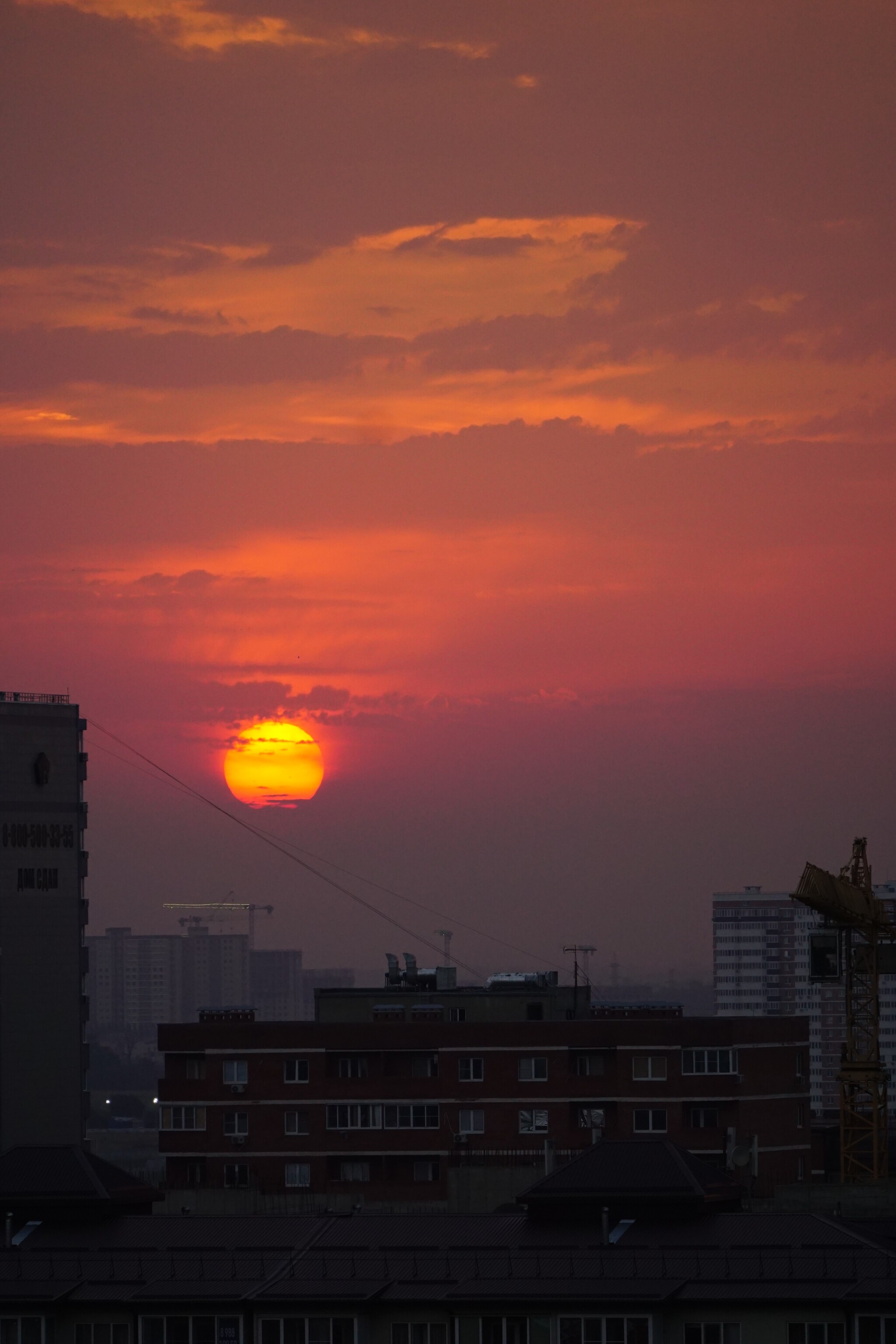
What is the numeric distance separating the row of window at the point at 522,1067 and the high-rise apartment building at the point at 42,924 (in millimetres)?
42548

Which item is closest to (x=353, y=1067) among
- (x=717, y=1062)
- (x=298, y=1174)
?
(x=298, y=1174)

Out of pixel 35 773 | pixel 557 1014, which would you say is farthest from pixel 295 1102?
pixel 35 773

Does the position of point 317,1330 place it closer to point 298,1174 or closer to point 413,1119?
point 413,1119

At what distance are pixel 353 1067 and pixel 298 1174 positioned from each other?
6635 millimetres

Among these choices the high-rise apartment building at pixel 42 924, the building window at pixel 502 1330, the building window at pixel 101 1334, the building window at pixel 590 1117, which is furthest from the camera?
the high-rise apartment building at pixel 42 924

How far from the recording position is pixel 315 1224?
70.2 meters

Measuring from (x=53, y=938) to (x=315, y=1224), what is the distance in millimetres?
103260

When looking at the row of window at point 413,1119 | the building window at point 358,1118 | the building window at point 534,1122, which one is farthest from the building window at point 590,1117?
the building window at point 358,1118

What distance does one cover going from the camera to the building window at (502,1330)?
6247 cm

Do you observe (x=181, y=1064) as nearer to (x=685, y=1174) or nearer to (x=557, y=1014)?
(x=557, y=1014)

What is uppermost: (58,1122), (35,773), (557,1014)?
(35,773)

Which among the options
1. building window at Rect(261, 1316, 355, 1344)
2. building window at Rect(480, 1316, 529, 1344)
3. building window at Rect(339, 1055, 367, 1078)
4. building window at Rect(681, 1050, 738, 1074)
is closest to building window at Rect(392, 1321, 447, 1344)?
building window at Rect(480, 1316, 529, 1344)

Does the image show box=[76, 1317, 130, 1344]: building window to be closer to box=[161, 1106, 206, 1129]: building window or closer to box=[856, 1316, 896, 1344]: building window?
box=[856, 1316, 896, 1344]: building window

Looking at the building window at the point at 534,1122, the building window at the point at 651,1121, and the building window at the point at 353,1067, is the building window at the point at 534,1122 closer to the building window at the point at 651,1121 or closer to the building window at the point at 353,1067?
the building window at the point at 651,1121
